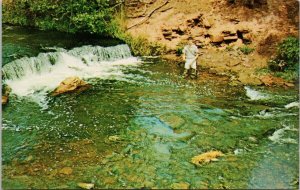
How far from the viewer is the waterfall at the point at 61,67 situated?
11.1 m

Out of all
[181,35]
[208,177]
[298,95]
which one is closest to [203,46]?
[181,35]

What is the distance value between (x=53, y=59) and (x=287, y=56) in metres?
7.39

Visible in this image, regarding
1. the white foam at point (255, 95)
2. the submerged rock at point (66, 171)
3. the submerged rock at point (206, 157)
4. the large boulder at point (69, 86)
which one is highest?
the large boulder at point (69, 86)

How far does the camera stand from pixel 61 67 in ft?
41.8

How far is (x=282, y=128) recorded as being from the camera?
26.9 feet

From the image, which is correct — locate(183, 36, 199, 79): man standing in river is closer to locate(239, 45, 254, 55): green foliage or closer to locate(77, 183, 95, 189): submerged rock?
locate(239, 45, 254, 55): green foliage

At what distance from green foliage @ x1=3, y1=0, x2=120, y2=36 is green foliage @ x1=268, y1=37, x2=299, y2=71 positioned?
655 centimetres

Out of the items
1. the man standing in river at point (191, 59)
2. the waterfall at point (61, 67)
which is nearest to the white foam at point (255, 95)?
the man standing in river at point (191, 59)

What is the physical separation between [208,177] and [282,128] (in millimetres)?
Result: 2677

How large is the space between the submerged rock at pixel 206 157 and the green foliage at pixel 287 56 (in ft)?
19.9

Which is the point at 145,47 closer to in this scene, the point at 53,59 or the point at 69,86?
the point at 53,59

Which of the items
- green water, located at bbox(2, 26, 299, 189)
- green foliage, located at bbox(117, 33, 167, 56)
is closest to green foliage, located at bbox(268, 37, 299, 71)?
green water, located at bbox(2, 26, 299, 189)

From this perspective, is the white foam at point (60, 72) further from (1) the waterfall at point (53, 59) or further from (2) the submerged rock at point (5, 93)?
(2) the submerged rock at point (5, 93)

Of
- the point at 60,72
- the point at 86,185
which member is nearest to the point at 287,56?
the point at 60,72
